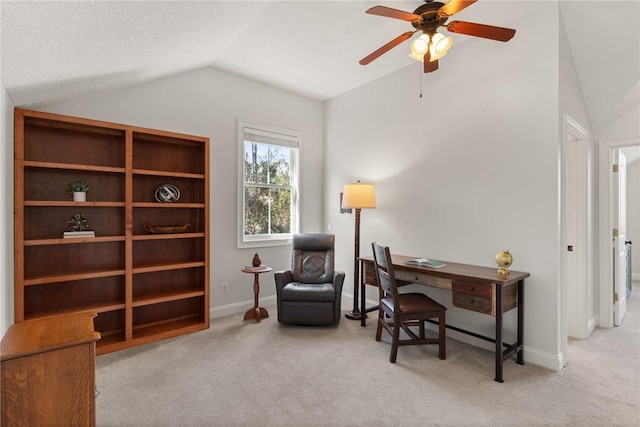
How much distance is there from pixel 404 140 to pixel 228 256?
2593 mm

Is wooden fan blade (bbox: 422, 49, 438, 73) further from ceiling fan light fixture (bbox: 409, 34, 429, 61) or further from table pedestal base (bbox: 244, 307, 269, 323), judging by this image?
table pedestal base (bbox: 244, 307, 269, 323)

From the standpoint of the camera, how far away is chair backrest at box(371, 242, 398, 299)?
267 centimetres

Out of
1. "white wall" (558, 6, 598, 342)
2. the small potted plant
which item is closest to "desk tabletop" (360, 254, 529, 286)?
"white wall" (558, 6, 598, 342)

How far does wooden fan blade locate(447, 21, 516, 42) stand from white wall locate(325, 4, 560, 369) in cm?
97

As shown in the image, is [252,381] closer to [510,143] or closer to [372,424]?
[372,424]

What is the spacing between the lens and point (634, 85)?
2.87 meters

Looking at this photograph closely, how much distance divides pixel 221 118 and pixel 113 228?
5.74ft

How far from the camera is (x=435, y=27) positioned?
2061 millimetres

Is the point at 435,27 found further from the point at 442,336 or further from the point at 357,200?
the point at 442,336

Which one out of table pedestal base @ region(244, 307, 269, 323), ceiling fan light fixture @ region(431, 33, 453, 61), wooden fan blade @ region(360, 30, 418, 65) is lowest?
table pedestal base @ region(244, 307, 269, 323)

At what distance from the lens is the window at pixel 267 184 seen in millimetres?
4047

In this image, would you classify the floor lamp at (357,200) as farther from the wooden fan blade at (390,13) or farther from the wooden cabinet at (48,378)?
the wooden cabinet at (48,378)

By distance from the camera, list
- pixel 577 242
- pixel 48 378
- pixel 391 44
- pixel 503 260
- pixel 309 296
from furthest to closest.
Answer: pixel 309 296
pixel 577 242
pixel 503 260
pixel 391 44
pixel 48 378

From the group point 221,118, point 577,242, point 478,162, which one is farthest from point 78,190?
point 577,242
